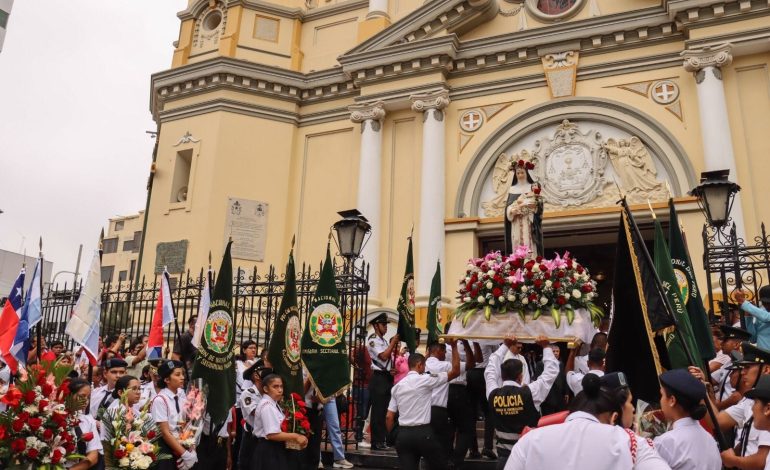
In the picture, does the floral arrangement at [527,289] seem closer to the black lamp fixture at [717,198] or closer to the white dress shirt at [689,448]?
the black lamp fixture at [717,198]

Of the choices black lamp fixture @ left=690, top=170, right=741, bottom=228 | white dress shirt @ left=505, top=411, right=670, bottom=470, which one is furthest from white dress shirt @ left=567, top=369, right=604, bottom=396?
black lamp fixture @ left=690, top=170, right=741, bottom=228

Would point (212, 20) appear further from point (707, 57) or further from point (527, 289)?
point (527, 289)

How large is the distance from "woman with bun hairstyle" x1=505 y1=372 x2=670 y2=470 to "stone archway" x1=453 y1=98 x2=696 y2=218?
12113mm

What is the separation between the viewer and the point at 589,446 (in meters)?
3.22

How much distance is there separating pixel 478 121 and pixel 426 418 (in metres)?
10.7

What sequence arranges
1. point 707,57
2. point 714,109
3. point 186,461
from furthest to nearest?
point 707,57, point 714,109, point 186,461

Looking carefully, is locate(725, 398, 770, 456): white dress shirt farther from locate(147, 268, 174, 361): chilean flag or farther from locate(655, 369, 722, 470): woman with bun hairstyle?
locate(147, 268, 174, 361): chilean flag

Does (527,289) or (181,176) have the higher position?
(181,176)

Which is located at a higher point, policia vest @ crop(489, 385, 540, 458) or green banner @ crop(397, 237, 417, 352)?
green banner @ crop(397, 237, 417, 352)

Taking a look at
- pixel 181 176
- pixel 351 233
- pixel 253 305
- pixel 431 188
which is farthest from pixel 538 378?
pixel 181 176

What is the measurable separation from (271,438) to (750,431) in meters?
4.27

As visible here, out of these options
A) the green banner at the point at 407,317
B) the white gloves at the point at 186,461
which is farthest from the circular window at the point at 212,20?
the white gloves at the point at 186,461

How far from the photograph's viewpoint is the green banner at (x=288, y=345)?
7898mm

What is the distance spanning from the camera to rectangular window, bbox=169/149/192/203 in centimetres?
1886
